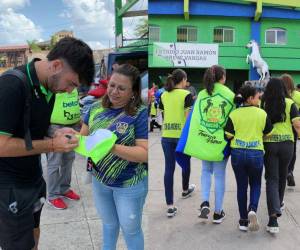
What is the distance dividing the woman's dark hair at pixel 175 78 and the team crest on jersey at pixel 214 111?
0.18 m

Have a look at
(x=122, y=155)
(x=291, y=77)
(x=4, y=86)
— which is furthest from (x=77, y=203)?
(x=291, y=77)

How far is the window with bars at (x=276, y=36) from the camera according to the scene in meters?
1.08

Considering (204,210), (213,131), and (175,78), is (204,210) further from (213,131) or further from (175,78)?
(175,78)

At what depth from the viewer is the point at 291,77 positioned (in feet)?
4.31

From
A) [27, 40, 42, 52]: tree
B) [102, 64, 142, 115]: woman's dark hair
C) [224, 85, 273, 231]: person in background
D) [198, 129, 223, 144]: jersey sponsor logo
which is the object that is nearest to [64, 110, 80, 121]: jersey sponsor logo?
[102, 64, 142, 115]: woman's dark hair

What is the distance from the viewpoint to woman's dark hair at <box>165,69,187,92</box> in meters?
1.14

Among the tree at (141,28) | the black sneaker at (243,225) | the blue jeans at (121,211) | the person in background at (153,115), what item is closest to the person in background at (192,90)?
the person in background at (153,115)

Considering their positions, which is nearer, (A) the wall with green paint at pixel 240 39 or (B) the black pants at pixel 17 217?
(A) the wall with green paint at pixel 240 39

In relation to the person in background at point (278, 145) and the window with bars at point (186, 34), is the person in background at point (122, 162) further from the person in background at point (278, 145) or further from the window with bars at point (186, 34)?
the person in background at point (278, 145)

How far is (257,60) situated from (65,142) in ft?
2.05

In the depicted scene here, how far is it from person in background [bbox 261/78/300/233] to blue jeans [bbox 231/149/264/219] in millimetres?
112

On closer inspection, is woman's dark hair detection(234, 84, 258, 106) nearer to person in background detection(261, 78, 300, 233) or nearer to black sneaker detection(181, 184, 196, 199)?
black sneaker detection(181, 184, 196, 199)

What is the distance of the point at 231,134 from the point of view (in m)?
1.91

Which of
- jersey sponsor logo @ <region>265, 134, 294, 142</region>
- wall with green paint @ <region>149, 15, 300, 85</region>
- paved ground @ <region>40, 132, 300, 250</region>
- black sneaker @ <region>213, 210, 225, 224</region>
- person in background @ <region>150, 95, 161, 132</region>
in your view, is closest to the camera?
wall with green paint @ <region>149, 15, 300, 85</region>
